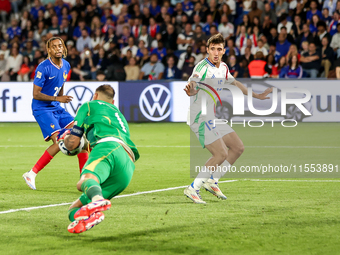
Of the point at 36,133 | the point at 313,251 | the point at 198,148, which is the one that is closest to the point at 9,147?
the point at 36,133

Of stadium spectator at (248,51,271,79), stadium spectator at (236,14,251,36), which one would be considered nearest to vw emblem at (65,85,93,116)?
stadium spectator at (248,51,271,79)

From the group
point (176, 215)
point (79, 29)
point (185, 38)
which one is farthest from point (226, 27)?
point (176, 215)

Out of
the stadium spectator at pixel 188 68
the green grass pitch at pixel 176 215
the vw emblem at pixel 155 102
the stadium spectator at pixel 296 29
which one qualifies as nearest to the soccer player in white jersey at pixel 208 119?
the green grass pitch at pixel 176 215

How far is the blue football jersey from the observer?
8.65m

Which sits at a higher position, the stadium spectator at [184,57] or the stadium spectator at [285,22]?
the stadium spectator at [285,22]

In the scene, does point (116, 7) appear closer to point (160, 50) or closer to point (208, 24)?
point (160, 50)

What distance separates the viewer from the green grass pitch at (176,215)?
5.02 metres

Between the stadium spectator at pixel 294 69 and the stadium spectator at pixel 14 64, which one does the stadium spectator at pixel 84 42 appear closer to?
the stadium spectator at pixel 14 64

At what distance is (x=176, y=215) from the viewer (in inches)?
251

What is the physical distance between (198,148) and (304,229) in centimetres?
791

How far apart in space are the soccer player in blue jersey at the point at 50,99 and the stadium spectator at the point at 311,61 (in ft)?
40.3

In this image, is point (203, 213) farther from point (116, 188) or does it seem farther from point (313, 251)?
point (313, 251)

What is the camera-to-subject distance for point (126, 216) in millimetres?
6293

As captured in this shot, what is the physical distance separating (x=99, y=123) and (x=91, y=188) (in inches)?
30.1
